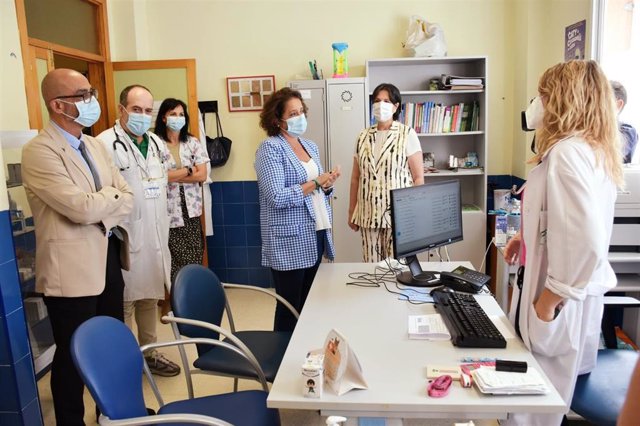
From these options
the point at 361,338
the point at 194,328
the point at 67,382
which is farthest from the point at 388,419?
the point at 67,382

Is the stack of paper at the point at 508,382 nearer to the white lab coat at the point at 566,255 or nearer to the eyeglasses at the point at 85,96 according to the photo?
the white lab coat at the point at 566,255

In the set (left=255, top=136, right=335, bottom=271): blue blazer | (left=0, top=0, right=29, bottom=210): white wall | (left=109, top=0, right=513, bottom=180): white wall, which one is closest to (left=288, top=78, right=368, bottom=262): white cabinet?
(left=109, top=0, right=513, bottom=180): white wall

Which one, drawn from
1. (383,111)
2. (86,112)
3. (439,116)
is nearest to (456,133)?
(439,116)

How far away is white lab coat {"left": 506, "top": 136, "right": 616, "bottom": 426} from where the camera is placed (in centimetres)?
157

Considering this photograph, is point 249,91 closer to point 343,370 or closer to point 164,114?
point 164,114

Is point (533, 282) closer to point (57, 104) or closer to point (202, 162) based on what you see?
point (57, 104)

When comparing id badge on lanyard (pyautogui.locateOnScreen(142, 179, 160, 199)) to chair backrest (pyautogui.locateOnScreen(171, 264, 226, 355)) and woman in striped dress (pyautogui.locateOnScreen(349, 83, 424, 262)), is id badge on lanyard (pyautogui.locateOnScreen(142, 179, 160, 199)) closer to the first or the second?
chair backrest (pyautogui.locateOnScreen(171, 264, 226, 355))

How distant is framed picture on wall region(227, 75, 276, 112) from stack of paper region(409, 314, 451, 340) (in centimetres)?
335

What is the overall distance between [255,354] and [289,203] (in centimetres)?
74

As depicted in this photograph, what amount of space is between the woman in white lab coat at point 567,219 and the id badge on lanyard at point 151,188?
6.61 feet

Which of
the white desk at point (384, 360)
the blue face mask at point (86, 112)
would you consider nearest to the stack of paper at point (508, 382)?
the white desk at point (384, 360)

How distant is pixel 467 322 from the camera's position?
175cm

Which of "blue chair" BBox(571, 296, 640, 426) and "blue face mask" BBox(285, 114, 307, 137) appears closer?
"blue chair" BBox(571, 296, 640, 426)

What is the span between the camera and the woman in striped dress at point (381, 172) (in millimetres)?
3100
